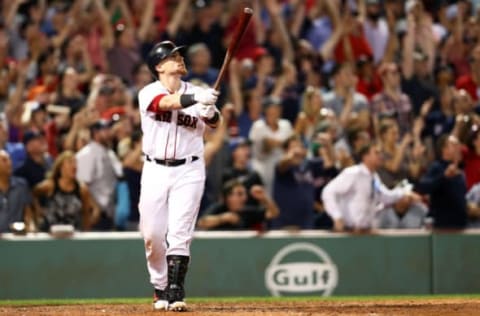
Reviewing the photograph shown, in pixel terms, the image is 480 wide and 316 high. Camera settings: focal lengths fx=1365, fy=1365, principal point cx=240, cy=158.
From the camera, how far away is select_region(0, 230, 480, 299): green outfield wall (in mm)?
14086

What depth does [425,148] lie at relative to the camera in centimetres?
1634

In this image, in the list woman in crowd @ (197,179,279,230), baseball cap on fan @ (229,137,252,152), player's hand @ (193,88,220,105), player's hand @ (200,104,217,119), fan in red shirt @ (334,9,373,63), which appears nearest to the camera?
player's hand @ (193,88,220,105)

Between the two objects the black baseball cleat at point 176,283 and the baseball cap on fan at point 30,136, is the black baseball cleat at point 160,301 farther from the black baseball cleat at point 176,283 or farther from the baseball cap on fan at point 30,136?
the baseball cap on fan at point 30,136

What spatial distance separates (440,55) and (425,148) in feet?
9.13

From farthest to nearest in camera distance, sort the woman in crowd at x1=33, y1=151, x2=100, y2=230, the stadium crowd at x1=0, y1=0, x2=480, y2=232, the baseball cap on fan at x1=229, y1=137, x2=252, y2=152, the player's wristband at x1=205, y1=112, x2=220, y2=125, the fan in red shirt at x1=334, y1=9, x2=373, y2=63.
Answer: the fan in red shirt at x1=334, y1=9, x2=373, y2=63
the baseball cap on fan at x1=229, y1=137, x2=252, y2=152
the stadium crowd at x1=0, y1=0, x2=480, y2=232
the woman in crowd at x1=33, y1=151, x2=100, y2=230
the player's wristband at x1=205, y1=112, x2=220, y2=125

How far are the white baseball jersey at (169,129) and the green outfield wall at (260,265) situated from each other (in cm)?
409

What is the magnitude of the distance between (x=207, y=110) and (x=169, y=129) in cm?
48

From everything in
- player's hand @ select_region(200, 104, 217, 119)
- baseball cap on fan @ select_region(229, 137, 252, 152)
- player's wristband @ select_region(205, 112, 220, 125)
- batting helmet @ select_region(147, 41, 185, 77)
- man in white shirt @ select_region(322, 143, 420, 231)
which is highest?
batting helmet @ select_region(147, 41, 185, 77)

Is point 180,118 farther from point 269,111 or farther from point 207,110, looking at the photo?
point 269,111

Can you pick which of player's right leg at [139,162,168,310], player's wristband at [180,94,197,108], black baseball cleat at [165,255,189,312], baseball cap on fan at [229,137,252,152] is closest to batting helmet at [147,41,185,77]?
player's wristband at [180,94,197,108]

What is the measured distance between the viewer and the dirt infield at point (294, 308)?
10289 millimetres

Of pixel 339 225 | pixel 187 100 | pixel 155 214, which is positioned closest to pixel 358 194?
pixel 339 225

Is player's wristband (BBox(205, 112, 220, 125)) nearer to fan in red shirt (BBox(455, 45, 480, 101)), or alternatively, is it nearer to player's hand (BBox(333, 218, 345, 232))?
player's hand (BBox(333, 218, 345, 232))

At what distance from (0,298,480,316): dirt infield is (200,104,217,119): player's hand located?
4.73ft
